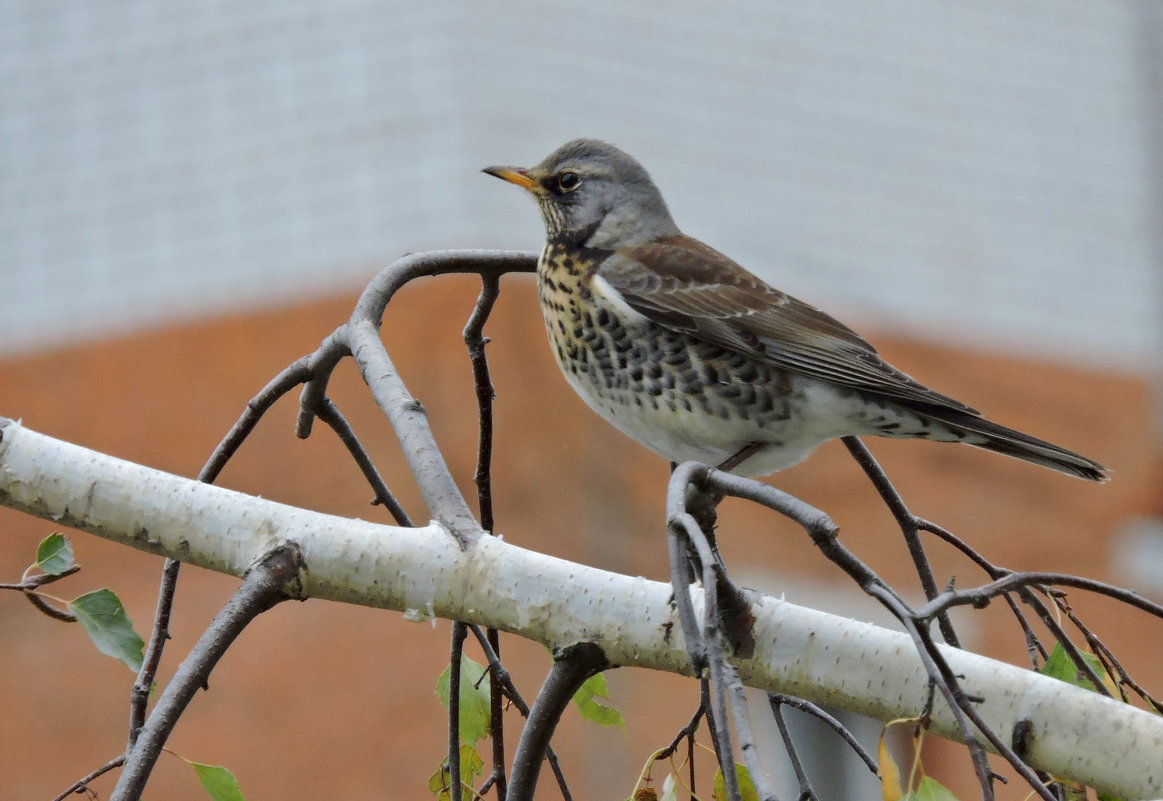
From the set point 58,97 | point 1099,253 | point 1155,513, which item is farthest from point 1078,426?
point 58,97

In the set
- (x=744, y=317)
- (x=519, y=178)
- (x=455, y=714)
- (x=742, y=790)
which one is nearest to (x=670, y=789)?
A: (x=742, y=790)

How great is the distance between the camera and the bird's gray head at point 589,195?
9.41 ft

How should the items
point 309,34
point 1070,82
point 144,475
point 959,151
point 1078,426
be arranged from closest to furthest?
point 144,475 < point 309,34 < point 1078,426 < point 959,151 < point 1070,82

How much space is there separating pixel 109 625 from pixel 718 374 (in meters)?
1.31

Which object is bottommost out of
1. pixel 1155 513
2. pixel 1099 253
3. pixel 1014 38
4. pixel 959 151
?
pixel 1155 513

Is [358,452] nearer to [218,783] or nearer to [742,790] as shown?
[218,783]

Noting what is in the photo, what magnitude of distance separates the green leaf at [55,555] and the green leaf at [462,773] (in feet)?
1.54

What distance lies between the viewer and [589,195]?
115 inches

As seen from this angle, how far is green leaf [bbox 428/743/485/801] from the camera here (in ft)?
5.50

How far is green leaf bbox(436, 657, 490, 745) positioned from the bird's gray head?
1.22m

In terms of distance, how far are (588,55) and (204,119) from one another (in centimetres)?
133

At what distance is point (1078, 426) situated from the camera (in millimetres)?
5574

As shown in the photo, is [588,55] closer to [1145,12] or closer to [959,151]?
[959,151]

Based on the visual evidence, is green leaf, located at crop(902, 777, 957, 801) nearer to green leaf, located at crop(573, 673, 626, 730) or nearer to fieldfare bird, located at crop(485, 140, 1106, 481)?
green leaf, located at crop(573, 673, 626, 730)
